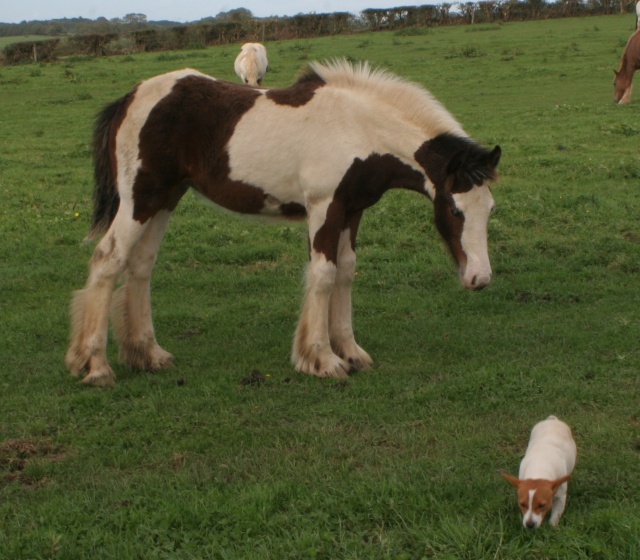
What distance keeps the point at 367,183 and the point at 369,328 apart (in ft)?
5.09

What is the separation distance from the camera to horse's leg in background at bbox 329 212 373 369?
6.91m

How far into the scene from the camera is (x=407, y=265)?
940cm

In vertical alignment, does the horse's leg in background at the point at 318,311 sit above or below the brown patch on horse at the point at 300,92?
below

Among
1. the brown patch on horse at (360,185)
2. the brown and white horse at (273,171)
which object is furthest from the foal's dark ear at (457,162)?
the brown patch on horse at (360,185)

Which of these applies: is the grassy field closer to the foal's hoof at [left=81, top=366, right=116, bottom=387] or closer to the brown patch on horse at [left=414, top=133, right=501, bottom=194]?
the foal's hoof at [left=81, top=366, right=116, bottom=387]

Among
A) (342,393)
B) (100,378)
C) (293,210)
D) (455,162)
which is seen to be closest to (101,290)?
(100,378)

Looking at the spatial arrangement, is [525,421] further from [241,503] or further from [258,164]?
[258,164]

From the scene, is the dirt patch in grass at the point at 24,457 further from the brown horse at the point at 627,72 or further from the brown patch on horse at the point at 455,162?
the brown horse at the point at 627,72

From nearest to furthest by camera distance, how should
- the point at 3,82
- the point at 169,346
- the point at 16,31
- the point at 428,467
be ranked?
1. the point at 428,467
2. the point at 169,346
3. the point at 3,82
4. the point at 16,31

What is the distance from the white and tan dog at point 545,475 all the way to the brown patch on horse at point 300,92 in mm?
3361

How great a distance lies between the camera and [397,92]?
684 centimetres

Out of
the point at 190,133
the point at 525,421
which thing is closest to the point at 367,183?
the point at 190,133

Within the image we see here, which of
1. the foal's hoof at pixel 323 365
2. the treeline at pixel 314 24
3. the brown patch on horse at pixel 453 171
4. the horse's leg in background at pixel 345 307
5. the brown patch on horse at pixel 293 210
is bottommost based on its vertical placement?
the foal's hoof at pixel 323 365

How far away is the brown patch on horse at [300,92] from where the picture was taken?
6.89m
